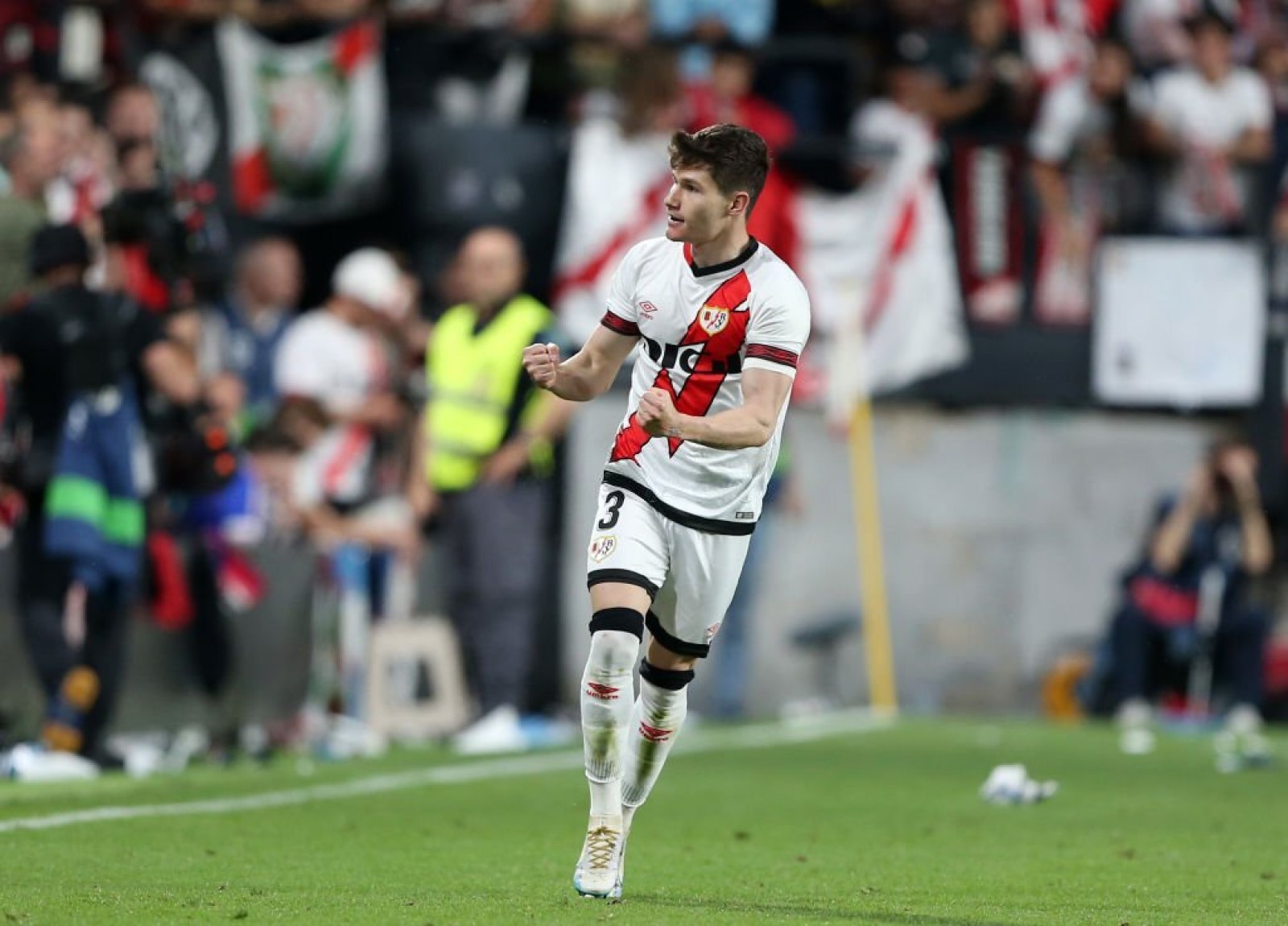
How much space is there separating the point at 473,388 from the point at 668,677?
764 cm

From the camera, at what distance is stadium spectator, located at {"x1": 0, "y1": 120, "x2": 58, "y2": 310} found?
13430 millimetres

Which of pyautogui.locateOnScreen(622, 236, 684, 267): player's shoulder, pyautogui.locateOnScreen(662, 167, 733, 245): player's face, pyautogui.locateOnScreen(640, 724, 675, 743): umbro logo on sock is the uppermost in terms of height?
pyautogui.locateOnScreen(662, 167, 733, 245): player's face

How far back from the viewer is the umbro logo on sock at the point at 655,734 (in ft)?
26.1

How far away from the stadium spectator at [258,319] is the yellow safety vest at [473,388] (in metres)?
1.36

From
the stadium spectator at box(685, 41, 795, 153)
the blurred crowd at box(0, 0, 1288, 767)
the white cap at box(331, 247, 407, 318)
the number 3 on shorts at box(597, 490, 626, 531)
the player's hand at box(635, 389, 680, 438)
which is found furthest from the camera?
the stadium spectator at box(685, 41, 795, 153)

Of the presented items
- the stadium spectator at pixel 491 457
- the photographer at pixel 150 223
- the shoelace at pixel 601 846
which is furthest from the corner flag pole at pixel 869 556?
the shoelace at pixel 601 846

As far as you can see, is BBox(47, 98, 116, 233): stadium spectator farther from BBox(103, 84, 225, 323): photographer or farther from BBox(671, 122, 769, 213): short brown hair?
BBox(671, 122, 769, 213): short brown hair

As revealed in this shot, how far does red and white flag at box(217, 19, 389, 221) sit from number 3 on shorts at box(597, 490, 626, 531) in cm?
984

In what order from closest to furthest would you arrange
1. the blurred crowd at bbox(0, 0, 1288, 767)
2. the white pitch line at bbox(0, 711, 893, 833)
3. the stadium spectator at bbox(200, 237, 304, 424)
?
the white pitch line at bbox(0, 711, 893, 833) → the blurred crowd at bbox(0, 0, 1288, 767) → the stadium spectator at bbox(200, 237, 304, 424)

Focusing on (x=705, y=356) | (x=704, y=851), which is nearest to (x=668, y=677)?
(x=705, y=356)

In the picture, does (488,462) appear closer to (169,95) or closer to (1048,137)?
(169,95)

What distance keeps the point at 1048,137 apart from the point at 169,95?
672 centimetres

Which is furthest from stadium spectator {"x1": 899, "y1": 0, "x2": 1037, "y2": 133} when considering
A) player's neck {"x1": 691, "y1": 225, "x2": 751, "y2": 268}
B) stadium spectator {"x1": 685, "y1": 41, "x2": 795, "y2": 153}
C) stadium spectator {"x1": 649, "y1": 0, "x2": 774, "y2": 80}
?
player's neck {"x1": 691, "y1": 225, "x2": 751, "y2": 268}

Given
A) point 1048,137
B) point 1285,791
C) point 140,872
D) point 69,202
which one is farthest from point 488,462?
point 140,872
